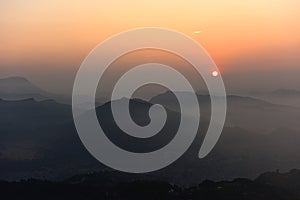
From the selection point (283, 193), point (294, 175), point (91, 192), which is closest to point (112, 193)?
point (91, 192)

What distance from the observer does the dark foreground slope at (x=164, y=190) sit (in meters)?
126

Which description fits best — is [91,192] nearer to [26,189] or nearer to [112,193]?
[112,193]

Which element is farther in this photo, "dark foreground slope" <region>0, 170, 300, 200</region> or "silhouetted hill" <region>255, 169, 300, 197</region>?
"silhouetted hill" <region>255, 169, 300, 197</region>

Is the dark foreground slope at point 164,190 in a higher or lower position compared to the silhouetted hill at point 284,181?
lower

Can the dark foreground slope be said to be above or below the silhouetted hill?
below

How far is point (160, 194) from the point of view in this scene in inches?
5025

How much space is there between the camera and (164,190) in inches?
5241

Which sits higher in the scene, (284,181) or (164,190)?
(284,181)

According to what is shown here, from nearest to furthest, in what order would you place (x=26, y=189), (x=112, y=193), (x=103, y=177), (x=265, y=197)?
(x=265, y=197) < (x=112, y=193) < (x=26, y=189) < (x=103, y=177)

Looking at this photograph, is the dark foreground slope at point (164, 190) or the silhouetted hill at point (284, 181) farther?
the silhouetted hill at point (284, 181)

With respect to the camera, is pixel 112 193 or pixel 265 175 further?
pixel 265 175

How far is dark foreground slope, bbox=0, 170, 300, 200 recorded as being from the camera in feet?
414

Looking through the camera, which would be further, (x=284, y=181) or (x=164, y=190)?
(x=284, y=181)

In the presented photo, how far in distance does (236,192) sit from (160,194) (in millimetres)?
20553
